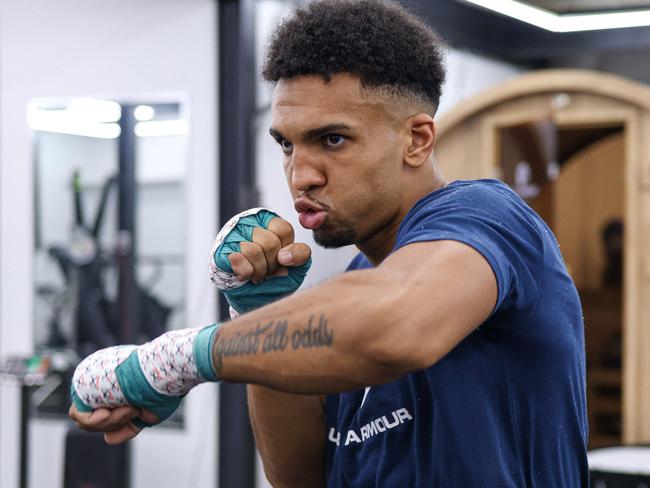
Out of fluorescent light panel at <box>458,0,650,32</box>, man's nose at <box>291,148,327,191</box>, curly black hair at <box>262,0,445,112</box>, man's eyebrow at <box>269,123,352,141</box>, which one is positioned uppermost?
fluorescent light panel at <box>458,0,650,32</box>

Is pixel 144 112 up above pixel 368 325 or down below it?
above

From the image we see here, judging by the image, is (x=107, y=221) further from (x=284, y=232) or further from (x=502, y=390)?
(x=502, y=390)

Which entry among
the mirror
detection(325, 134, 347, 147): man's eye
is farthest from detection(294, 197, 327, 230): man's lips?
the mirror

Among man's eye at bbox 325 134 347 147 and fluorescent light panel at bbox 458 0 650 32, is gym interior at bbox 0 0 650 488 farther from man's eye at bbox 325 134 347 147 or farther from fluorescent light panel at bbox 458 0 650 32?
man's eye at bbox 325 134 347 147

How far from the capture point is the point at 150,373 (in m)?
1.25

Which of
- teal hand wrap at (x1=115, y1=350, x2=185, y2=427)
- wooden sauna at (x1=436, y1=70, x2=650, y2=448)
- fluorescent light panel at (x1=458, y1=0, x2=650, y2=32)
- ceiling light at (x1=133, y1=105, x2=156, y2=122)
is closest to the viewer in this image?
teal hand wrap at (x1=115, y1=350, x2=185, y2=427)

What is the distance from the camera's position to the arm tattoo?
109 centimetres

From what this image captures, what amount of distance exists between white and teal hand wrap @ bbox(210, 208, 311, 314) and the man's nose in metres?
0.11

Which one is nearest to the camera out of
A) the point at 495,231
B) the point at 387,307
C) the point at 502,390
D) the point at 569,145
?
the point at 387,307

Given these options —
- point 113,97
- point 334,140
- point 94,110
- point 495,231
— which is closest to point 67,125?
point 94,110

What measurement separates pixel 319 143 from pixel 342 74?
112mm

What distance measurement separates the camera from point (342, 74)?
4.66ft

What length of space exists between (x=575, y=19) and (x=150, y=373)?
532 centimetres

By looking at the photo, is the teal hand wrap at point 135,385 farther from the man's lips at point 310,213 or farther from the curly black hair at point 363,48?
the curly black hair at point 363,48
